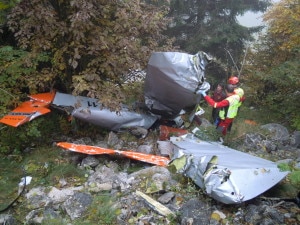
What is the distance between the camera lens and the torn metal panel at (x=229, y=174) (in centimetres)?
383

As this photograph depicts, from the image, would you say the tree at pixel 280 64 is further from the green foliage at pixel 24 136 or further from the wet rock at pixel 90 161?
the green foliage at pixel 24 136

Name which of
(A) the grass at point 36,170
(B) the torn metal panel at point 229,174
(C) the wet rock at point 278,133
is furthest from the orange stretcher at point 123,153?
(C) the wet rock at point 278,133

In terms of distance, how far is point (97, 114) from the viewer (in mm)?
6090

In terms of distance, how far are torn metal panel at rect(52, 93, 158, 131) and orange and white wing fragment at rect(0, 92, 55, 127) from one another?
211mm

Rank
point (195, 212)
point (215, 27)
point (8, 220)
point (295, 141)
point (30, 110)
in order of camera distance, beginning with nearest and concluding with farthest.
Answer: point (195, 212) → point (8, 220) → point (30, 110) → point (295, 141) → point (215, 27)

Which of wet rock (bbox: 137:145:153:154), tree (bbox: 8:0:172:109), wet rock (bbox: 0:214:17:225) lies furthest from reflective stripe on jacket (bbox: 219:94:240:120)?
wet rock (bbox: 0:214:17:225)

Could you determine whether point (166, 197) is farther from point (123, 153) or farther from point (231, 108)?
point (231, 108)

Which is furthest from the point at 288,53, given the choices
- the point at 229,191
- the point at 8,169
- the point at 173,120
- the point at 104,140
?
the point at 8,169

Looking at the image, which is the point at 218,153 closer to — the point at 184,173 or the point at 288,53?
the point at 184,173

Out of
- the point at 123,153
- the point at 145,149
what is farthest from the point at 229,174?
the point at 145,149

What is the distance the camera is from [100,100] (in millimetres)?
5277

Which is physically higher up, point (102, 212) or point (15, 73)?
point (15, 73)

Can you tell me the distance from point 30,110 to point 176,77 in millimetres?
2850

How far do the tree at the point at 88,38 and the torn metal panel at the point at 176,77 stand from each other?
0.45 meters
